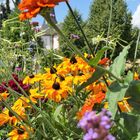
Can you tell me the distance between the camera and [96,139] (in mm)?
404

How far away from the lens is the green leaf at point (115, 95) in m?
0.80

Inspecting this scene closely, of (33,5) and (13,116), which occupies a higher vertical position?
(33,5)

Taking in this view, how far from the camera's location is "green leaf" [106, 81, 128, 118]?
31.6 inches

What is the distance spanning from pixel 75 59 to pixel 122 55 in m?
0.81

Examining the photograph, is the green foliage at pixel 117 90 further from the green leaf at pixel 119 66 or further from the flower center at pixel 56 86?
the flower center at pixel 56 86

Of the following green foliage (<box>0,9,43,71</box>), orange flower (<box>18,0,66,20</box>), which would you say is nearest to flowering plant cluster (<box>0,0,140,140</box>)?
orange flower (<box>18,0,66,20</box>)

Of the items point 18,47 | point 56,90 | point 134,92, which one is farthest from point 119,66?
point 18,47

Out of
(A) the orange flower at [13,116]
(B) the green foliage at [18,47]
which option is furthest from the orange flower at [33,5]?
(B) the green foliage at [18,47]

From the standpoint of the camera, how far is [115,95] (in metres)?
0.81

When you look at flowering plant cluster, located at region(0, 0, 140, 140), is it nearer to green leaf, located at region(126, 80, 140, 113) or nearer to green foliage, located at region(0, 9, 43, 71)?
green leaf, located at region(126, 80, 140, 113)

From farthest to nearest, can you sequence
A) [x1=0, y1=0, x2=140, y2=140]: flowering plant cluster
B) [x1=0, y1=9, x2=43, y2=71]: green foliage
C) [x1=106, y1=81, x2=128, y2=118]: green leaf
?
[x1=0, y1=9, x2=43, y2=71]: green foliage → [x1=106, y1=81, x2=128, y2=118]: green leaf → [x1=0, y1=0, x2=140, y2=140]: flowering plant cluster

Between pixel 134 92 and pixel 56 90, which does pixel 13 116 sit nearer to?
pixel 56 90

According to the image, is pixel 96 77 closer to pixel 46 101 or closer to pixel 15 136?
pixel 15 136

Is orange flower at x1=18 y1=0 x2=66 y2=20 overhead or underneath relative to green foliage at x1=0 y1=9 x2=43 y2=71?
overhead
